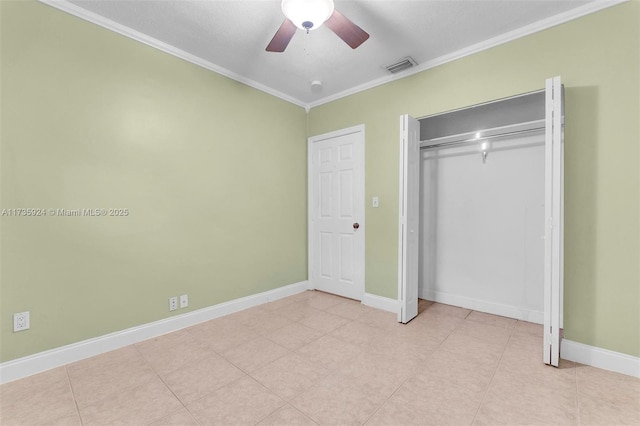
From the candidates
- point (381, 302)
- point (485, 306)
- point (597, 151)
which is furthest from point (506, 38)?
point (381, 302)

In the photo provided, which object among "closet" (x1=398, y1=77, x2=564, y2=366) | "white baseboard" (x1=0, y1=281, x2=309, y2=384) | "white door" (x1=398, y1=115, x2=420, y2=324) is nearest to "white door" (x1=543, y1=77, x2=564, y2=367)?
"closet" (x1=398, y1=77, x2=564, y2=366)

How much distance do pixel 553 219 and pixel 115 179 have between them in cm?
356

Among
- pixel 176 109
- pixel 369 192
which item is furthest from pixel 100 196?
pixel 369 192

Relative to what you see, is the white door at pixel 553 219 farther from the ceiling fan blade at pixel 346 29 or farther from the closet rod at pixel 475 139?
the ceiling fan blade at pixel 346 29

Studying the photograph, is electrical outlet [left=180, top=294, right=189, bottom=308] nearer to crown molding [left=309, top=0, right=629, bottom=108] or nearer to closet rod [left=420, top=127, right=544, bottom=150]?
crown molding [left=309, top=0, right=629, bottom=108]

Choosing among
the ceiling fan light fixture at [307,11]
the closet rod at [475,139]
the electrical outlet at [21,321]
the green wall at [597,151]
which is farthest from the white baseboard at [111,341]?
the green wall at [597,151]

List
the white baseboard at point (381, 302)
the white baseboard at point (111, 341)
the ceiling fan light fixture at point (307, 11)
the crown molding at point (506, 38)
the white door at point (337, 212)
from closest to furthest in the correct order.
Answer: the ceiling fan light fixture at point (307, 11), the white baseboard at point (111, 341), the crown molding at point (506, 38), the white baseboard at point (381, 302), the white door at point (337, 212)

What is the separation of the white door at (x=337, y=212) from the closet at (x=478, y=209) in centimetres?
82

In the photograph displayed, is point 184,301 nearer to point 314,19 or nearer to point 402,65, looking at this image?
point 314,19

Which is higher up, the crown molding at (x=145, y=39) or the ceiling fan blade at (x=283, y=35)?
the crown molding at (x=145, y=39)

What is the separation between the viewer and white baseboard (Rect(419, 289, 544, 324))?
291 cm

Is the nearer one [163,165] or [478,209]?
[163,165]

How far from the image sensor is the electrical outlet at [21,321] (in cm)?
199

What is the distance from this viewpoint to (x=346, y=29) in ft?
6.55
